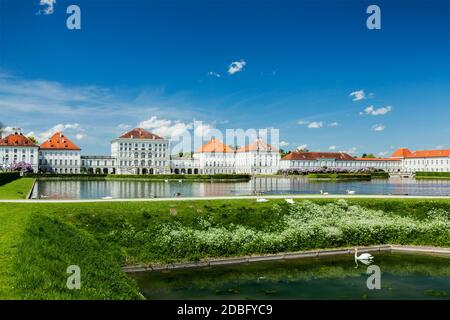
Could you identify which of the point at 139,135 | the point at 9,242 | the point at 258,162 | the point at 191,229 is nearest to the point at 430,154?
the point at 258,162

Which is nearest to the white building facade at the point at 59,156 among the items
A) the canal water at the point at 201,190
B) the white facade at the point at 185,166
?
the white facade at the point at 185,166

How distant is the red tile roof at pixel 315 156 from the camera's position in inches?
5276

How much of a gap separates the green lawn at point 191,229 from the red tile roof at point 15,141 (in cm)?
9390

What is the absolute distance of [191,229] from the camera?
64.1 ft

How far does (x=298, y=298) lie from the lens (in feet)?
44.2

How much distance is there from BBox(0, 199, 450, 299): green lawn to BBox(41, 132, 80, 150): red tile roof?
98.5 m

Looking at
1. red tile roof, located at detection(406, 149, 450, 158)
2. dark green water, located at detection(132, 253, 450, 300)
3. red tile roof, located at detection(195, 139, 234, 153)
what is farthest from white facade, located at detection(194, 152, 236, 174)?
dark green water, located at detection(132, 253, 450, 300)

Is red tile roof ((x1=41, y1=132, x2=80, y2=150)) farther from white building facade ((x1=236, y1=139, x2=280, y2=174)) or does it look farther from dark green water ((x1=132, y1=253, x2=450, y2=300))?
dark green water ((x1=132, y1=253, x2=450, y2=300))

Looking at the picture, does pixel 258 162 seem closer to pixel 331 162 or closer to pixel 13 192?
pixel 331 162

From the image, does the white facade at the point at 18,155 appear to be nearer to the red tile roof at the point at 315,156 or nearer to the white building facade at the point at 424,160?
the red tile roof at the point at 315,156

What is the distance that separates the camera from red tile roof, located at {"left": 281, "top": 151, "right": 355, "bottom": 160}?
440 ft

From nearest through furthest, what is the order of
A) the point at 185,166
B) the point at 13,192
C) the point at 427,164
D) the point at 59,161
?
the point at 13,192
the point at 59,161
the point at 185,166
the point at 427,164

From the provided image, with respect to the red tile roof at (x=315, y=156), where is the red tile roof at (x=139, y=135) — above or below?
above

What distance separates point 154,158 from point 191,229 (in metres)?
103
